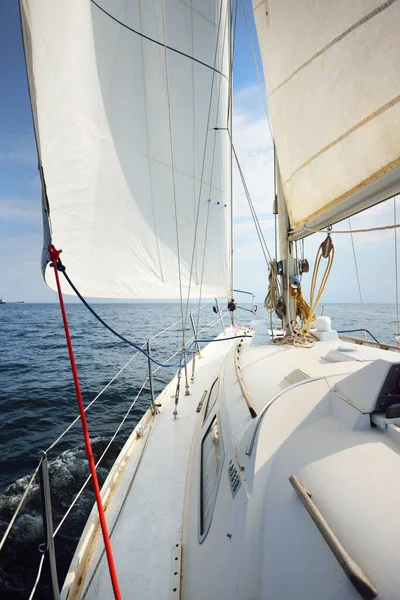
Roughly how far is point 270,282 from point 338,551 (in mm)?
3121

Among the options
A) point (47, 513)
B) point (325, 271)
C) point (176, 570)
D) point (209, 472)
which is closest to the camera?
point (47, 513)

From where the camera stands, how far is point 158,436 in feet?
10.9

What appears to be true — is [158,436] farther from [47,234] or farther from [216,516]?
[47,234]

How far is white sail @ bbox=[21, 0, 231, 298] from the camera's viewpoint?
7.46 ft

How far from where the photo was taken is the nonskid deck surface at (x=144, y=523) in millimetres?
1703

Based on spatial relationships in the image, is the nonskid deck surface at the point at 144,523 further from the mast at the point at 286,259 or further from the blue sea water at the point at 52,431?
the mast at the point at 286,259

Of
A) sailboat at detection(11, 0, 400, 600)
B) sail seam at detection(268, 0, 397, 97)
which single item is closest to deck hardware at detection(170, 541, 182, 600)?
sailboat at detection(11, 0, 400, 600)

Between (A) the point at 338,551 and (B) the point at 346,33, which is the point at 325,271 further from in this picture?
(A) the point at 338,551

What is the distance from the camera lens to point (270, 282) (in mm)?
3717

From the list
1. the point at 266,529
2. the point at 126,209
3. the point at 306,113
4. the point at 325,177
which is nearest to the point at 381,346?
the point at 325,177

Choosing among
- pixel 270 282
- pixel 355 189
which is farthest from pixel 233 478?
pixel 270 282

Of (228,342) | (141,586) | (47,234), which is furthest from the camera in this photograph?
(228,342)

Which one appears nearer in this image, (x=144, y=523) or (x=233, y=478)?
(x=233, y=478)

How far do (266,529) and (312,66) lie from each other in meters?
2.83
